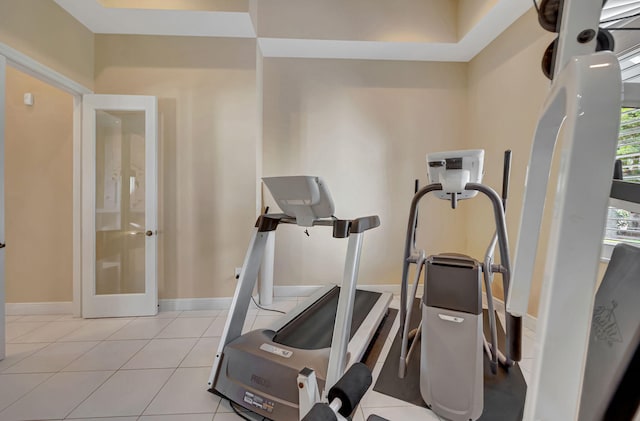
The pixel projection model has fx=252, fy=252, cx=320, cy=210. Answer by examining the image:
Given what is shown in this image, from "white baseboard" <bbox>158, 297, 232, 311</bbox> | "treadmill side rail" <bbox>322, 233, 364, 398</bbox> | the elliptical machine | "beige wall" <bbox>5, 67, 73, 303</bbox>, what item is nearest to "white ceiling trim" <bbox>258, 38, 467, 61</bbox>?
the elliptical machine

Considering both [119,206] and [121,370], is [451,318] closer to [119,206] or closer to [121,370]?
[121,370]

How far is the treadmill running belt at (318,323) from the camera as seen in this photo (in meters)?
1.85

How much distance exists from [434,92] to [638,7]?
1.78 meters

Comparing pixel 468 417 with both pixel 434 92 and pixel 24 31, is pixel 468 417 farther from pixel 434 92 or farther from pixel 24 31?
pixel 24 31

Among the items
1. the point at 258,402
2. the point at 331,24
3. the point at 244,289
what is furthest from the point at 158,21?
A: the point at 258,402

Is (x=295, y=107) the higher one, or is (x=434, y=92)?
(x=434, y=92)

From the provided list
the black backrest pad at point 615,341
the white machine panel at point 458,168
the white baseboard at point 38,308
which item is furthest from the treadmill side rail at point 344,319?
the white baseboard at point 38,308

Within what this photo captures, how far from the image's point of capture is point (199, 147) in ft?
9.47

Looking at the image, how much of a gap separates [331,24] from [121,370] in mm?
3816

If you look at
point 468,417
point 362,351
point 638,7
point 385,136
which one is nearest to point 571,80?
point 468,417

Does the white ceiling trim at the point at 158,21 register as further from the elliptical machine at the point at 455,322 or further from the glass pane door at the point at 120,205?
the elliptical machine at the point at 455,322

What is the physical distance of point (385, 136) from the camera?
10.8 ft

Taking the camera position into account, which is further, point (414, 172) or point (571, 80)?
point (414, 172)

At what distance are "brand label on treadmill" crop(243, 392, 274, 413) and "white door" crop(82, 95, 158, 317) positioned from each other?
1874mm
